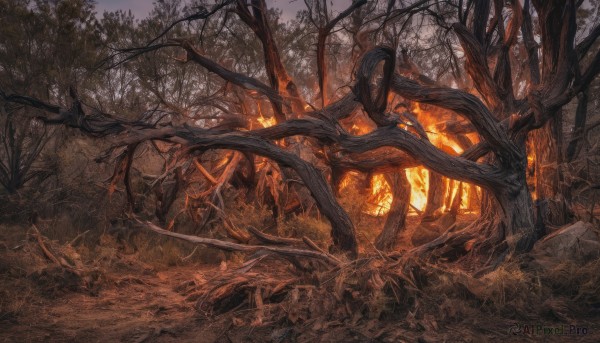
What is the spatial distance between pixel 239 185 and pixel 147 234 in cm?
255

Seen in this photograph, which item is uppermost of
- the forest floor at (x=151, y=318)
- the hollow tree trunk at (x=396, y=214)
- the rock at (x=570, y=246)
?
the hollow tree trunk at (x=396, y=214)

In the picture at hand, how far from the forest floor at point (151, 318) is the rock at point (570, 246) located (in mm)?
1054

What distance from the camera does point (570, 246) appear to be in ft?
18.7

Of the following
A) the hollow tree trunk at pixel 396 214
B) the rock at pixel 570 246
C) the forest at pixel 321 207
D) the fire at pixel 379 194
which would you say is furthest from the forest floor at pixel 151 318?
the fire at pixel 379 194

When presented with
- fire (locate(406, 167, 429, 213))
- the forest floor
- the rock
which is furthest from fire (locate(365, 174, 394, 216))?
the rock

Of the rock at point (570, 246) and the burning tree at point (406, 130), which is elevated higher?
the burning tree at point (406, 130)

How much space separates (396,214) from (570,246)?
377cm

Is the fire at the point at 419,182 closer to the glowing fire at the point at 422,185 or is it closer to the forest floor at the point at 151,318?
the glowing fire at the point at 422,185

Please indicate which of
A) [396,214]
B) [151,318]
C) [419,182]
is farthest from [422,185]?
[151,318]

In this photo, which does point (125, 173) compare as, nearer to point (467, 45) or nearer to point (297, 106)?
point (297, 106)

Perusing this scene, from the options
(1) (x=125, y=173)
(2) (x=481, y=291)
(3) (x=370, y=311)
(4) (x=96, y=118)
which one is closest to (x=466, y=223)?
(2) (x=481, y=291)

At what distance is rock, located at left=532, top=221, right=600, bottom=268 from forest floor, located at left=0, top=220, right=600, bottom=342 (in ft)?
3.46

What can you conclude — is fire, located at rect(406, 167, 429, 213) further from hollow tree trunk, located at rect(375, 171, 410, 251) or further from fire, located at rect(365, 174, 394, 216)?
hollow tree trunk, located at rect(375, 171, 410, 251)

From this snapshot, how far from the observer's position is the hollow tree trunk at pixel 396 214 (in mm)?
8922
